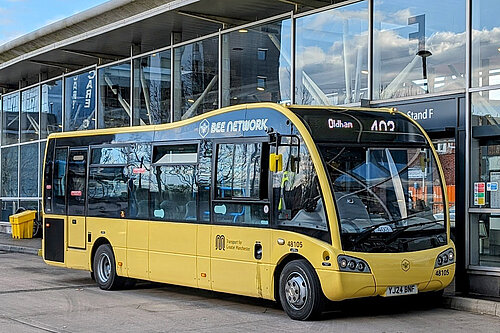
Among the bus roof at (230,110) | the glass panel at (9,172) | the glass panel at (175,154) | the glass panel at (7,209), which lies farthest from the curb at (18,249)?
the glass panel at (175,154)

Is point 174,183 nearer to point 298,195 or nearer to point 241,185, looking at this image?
point 241,185

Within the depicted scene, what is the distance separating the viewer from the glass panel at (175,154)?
13117 mm

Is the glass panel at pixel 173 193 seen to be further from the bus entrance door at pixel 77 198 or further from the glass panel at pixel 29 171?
the glass panel at pixel 29 171

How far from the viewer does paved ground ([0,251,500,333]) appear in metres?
10.3

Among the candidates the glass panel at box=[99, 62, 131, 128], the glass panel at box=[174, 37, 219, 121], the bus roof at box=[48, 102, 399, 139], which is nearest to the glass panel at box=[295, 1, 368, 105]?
the glass panel at box=[174, 37, 219, 121]

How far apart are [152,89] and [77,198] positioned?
7441mm

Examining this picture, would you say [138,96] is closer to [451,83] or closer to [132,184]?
[132,184]

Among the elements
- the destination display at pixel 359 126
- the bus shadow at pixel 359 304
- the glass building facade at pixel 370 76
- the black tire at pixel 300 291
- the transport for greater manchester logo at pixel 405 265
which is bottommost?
the bus shadow at pixel 359 304

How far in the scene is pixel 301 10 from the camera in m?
17.7

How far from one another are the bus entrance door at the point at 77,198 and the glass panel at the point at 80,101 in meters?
9.79

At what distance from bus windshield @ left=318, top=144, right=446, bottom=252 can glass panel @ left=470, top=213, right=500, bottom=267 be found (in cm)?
211

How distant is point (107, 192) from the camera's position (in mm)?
15023

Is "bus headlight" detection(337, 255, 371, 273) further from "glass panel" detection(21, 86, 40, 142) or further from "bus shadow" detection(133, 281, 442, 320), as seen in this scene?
"glass panel" detection(21, 86, 40, 142)

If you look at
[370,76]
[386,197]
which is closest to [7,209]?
[370,76]
